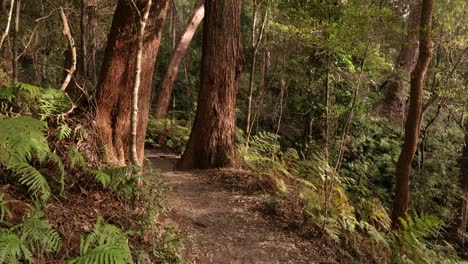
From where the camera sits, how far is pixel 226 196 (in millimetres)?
6121

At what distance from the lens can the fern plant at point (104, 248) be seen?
2.75m

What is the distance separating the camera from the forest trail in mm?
4426

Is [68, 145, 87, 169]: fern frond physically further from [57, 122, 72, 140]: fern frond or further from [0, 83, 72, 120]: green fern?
[0, 83, 72, 120]: green fern

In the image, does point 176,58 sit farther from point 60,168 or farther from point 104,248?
point 104,248

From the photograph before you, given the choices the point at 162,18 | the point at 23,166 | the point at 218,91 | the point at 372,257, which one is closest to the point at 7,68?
the point at 218,91

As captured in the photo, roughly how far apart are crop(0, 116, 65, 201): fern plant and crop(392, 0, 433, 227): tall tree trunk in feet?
21.4

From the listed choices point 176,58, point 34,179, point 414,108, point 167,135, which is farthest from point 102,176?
point 176,58

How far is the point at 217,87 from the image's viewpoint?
7.32m

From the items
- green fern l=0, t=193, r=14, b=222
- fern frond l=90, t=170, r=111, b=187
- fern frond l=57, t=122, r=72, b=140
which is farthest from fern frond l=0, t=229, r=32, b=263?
fern frond l=57, t=122, r=72, b=140

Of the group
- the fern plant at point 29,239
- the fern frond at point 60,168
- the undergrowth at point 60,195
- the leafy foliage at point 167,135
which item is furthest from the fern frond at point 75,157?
the leafy foliage at point 167,135

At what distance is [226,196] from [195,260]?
6.73 ft

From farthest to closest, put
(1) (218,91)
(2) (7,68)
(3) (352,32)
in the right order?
(2) (7,68) → (1) (218,91) → (3) (352,32)

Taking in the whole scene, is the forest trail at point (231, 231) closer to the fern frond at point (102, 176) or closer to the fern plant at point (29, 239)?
the fern frond at point (102, 176)

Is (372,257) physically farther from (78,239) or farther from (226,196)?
(78,239)
